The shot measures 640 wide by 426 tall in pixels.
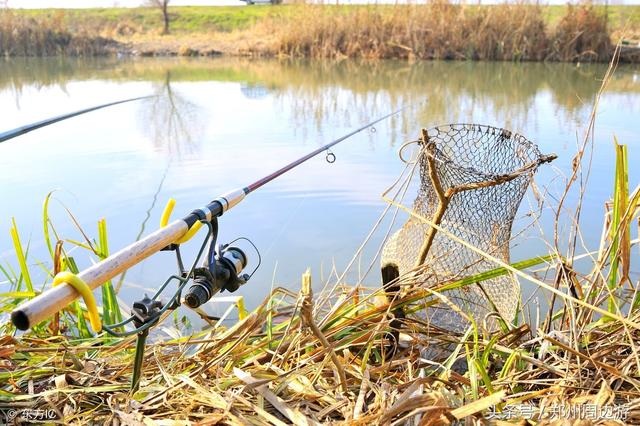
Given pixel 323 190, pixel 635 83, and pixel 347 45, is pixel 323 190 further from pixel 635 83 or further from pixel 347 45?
pixel 347 45

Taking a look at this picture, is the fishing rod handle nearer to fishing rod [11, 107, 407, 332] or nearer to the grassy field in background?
fishing rod [11, 107, 407, 332]

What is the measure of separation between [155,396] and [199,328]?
1145mm

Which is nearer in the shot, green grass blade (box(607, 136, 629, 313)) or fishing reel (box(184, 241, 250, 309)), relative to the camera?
fishing reel (box(184, 241, 250, 309))

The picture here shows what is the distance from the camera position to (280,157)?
5.47 m

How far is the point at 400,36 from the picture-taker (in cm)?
1570

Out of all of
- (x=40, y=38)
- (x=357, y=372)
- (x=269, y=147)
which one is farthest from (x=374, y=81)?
(x=40, y=38)

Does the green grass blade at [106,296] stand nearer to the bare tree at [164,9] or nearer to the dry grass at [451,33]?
the dry grass at [451,33]

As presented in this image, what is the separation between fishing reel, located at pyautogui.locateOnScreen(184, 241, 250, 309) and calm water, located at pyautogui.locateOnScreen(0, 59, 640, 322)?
106cm

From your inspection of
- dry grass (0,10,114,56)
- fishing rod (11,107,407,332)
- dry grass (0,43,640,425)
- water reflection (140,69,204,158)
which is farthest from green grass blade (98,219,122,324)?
dry grass (0,10,114,56)

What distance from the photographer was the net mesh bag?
1.83 metres

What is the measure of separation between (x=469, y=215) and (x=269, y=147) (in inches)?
156

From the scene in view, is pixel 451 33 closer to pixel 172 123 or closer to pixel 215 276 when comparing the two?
pixel 172 123

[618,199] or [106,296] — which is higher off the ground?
[618,199]

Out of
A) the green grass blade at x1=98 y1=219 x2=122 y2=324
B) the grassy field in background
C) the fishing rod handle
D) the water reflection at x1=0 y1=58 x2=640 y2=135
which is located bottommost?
the green grass blade at x1=98 y1=219 x2=122 y2=324
